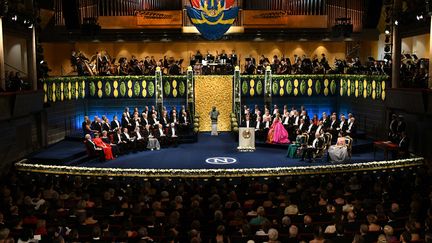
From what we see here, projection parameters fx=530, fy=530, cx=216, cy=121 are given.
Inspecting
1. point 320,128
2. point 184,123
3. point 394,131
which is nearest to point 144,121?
point 184,123

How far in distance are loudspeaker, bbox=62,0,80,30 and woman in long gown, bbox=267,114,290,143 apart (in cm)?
1126

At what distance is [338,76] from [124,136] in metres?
11.0

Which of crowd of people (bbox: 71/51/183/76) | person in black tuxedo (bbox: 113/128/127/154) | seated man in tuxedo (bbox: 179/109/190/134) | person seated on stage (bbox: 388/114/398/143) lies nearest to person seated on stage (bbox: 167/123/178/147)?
seated man in tuxedo (bbox: 179/109/190/134)

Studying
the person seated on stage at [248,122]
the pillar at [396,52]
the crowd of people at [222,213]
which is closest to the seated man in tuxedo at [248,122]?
the person seated on stage at [248,122]

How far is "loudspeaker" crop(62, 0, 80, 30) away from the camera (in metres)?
25.2

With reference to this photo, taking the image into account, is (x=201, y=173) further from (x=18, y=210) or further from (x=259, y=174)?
(x=18, y=210)

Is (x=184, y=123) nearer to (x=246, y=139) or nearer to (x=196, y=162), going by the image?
(x=246, y=139)

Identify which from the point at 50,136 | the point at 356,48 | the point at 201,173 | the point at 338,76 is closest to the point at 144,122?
the point at 50,136

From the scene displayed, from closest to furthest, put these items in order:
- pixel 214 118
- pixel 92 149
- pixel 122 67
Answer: pixel 92 149
pixel 214 118
pixel 122 67

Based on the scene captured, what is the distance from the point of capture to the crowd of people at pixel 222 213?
8.40 metres

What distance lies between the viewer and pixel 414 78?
1894 centimetres

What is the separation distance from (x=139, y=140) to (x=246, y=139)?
401 cm

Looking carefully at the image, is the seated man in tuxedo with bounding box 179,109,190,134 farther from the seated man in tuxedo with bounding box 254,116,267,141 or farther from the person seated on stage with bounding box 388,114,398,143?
the person seated on stage with bounding box 388,114,398,143

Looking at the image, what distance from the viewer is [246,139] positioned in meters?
19.4
